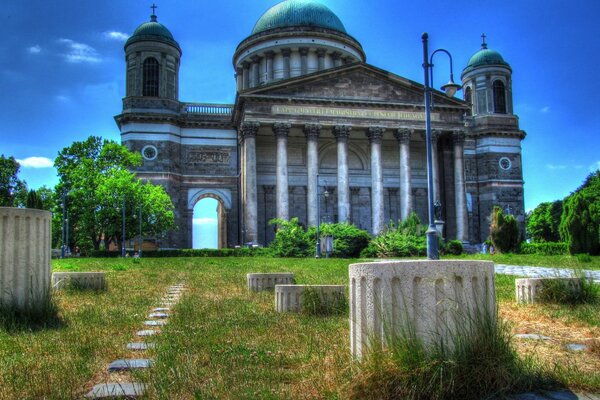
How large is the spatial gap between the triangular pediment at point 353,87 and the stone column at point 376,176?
2618 millimetres

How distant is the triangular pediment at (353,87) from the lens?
145 ft

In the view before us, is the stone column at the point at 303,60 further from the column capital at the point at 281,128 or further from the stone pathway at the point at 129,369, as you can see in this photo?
the stone pathway at the point at 129,369

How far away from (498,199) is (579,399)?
168ft

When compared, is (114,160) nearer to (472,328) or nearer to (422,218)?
(422,218)

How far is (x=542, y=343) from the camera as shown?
6.62 m

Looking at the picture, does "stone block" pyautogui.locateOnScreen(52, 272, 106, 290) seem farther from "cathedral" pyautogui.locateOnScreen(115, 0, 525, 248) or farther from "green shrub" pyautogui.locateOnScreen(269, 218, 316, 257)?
"cathedral" pyautogui.locateOnScreen(115, 0, 525, 248)

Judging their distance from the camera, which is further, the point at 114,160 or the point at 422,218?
the point at 422,218

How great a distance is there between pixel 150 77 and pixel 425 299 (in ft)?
158

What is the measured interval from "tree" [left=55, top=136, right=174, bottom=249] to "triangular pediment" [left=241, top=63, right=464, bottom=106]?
1041cm

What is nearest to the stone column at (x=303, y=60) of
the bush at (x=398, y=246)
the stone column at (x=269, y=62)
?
the stone column at (x=269, y=62)

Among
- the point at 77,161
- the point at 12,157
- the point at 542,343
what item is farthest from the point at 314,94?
the point at 542,343

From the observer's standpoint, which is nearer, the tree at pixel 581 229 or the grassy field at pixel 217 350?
the grassy field at pixel 217 350

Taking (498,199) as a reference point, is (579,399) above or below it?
below

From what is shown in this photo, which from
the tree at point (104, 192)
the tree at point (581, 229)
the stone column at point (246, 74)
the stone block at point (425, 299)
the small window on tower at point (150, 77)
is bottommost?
the stone block at point (425, 299)
